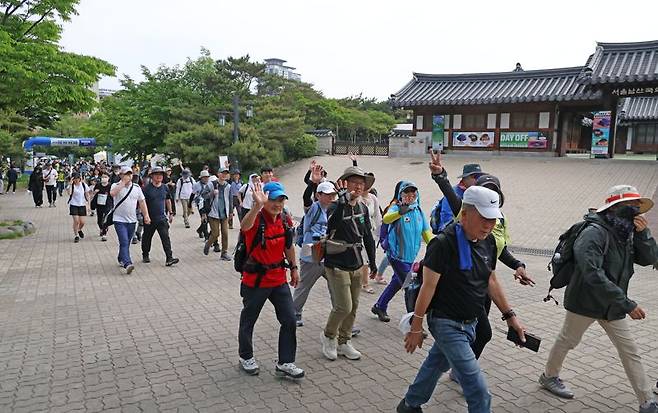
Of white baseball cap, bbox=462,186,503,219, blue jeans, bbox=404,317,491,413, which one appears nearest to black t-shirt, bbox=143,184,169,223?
blue jeans, bbox=404,317,491,413

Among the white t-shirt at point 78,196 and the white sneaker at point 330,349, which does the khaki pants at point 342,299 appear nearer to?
the white sneaker at point 330,349

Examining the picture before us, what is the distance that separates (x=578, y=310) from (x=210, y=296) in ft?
16.0

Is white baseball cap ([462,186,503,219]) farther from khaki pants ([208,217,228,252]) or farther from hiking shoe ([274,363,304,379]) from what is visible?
khaki pants ([208,217,228,252])

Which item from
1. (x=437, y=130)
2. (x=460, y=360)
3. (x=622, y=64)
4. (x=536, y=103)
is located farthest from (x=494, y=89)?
(x=460, y=360)

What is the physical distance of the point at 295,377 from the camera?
13.8ft

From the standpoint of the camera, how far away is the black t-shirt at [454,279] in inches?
118

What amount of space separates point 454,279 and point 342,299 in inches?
65.4

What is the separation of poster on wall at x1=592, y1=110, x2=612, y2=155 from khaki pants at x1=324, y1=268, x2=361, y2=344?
64.7 ft

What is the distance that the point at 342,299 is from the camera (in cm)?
452

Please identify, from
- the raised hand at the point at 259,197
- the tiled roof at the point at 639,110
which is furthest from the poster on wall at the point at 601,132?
the raised hand at the point at 259,197

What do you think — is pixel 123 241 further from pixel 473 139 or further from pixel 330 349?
pixel 473 139

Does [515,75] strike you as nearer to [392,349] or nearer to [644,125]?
[644,125]

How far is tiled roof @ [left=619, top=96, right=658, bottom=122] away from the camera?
87.7ft

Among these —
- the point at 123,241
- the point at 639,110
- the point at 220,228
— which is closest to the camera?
the point at 123,241
